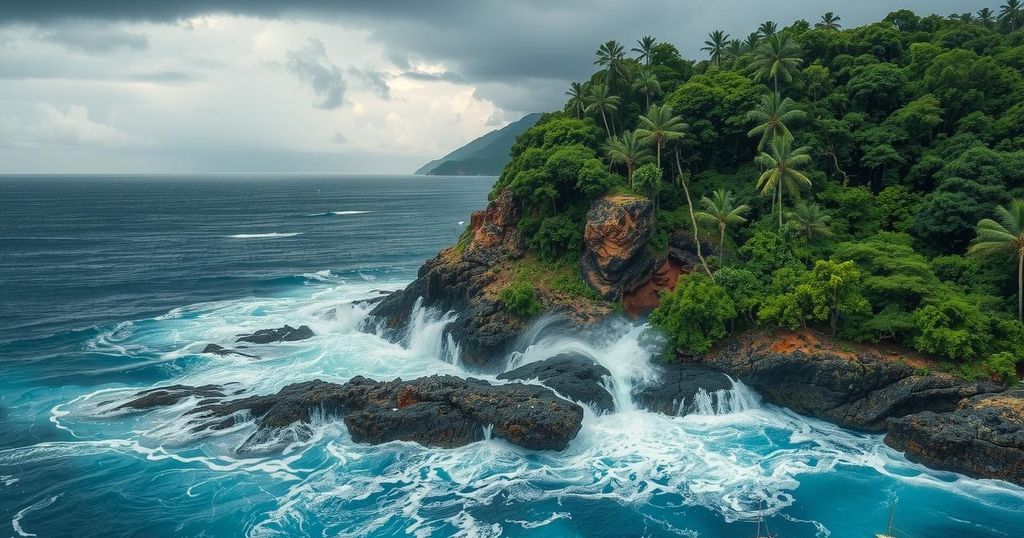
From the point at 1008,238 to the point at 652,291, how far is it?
22.8 metres

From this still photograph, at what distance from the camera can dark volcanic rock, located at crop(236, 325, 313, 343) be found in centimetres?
5278

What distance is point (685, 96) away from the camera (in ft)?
175

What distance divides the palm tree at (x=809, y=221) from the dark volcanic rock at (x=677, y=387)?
13.5 meters

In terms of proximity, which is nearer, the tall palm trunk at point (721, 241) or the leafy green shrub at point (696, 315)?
the leafy green shrub at point (696, 315)

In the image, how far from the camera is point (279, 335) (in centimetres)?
5356

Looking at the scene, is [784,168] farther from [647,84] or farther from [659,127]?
[647,84]

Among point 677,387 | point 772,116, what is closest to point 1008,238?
point 772,116

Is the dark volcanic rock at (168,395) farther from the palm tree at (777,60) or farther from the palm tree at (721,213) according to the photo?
the palm tree at (777,60)

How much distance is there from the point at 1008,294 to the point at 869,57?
31714 mm

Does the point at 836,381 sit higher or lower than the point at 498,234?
lower

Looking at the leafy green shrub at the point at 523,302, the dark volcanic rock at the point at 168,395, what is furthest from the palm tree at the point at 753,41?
the dark volcanic rock at the point at 168,395

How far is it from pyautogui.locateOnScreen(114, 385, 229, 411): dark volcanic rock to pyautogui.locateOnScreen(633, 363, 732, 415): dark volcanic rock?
29900 mm

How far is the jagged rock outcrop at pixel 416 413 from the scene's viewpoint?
32.9 metres

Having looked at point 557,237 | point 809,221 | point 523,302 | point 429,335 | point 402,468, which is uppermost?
point 809,221
